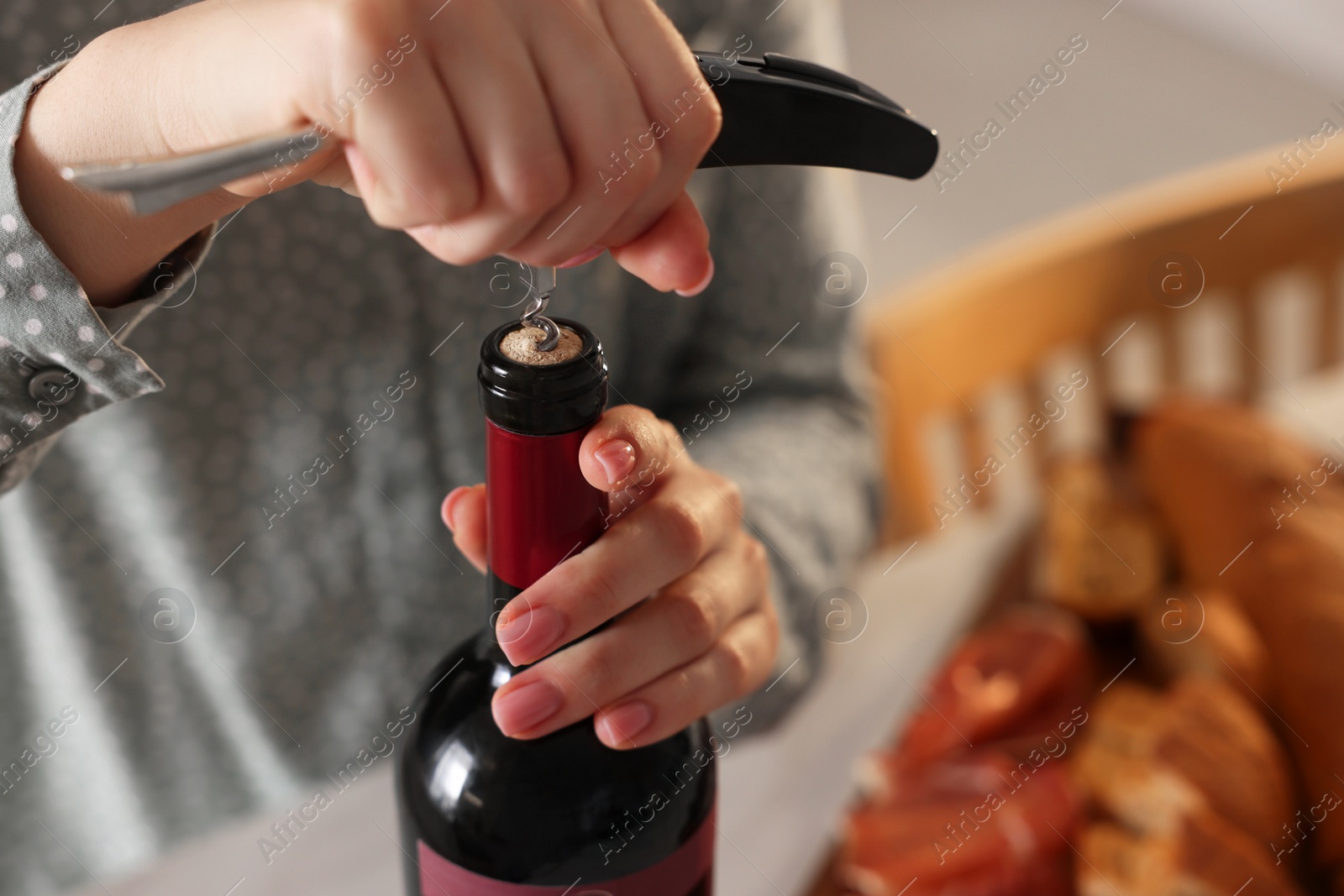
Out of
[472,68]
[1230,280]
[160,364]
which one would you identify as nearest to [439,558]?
[160,364]

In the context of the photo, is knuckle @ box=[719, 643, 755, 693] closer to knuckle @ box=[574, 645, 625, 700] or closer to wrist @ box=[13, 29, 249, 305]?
knuckle @ box=[574, 645, 625, 700]

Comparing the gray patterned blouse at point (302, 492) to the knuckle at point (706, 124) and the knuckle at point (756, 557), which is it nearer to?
the knuckle at point (756, 557)

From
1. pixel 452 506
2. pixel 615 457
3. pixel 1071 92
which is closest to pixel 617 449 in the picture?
pixel 615 457

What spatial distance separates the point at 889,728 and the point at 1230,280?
562 millimetres

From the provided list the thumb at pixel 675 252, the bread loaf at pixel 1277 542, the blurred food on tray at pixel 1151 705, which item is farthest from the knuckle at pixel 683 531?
the bread loaf at pixel 1277 542

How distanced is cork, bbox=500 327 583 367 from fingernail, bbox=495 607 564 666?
78 mm

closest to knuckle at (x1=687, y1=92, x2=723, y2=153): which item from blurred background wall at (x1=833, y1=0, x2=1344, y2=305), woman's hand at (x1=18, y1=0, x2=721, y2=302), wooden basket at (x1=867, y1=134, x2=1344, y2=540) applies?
woman's hand at (x1=18, y1=0, x2=721, y2=302)

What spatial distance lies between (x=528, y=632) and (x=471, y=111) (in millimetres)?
142

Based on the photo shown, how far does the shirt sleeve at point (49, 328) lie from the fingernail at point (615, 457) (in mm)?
133

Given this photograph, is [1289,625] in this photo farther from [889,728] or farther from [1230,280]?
[1230,280]

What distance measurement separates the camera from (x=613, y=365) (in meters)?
0.73

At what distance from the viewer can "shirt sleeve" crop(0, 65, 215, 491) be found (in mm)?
283

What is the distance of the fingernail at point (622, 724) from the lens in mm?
317

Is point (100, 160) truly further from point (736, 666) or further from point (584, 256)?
point (736, 666)
